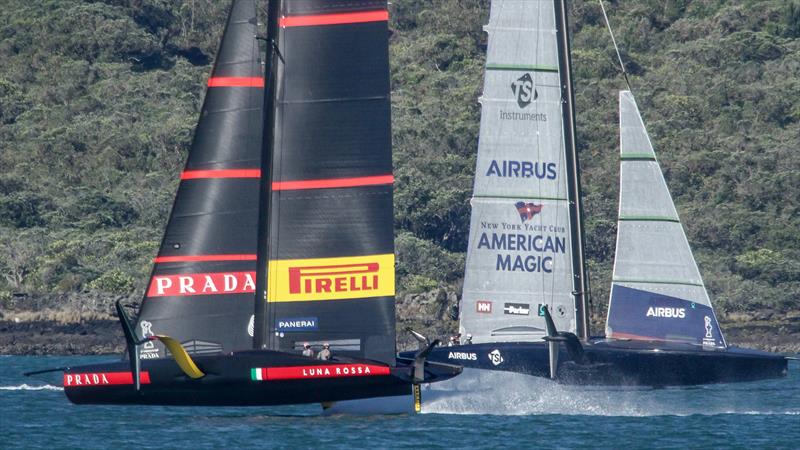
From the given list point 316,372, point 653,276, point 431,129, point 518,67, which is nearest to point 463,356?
point 653,276

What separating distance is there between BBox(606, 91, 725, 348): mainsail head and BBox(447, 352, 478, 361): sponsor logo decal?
3.33m

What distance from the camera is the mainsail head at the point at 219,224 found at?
2902 cm

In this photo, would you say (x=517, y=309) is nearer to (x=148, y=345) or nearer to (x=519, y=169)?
(x=519, y=169)

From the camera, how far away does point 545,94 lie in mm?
34875

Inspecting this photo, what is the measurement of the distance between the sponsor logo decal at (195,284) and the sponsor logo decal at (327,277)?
165 centimetres

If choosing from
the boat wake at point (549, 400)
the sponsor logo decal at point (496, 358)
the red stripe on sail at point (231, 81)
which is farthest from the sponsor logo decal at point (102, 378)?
the sponsor logo decal at point (496, 358)

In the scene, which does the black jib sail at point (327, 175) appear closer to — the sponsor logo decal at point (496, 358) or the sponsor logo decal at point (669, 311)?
the sponsor logo decal at point (496, 358)

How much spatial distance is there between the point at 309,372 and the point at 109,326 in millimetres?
33688

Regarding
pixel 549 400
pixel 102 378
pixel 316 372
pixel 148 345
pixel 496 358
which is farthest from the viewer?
pixel 496 358

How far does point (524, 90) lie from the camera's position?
34781mm

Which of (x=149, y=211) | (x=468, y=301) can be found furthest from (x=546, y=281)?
(x=149, y=211)

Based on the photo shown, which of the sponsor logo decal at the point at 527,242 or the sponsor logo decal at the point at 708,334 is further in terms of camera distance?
the sponsor logo decal at the point at 708,334

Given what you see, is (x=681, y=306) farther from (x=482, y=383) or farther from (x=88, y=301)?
(x=88, y=301)

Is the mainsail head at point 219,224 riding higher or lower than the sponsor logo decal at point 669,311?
higher
